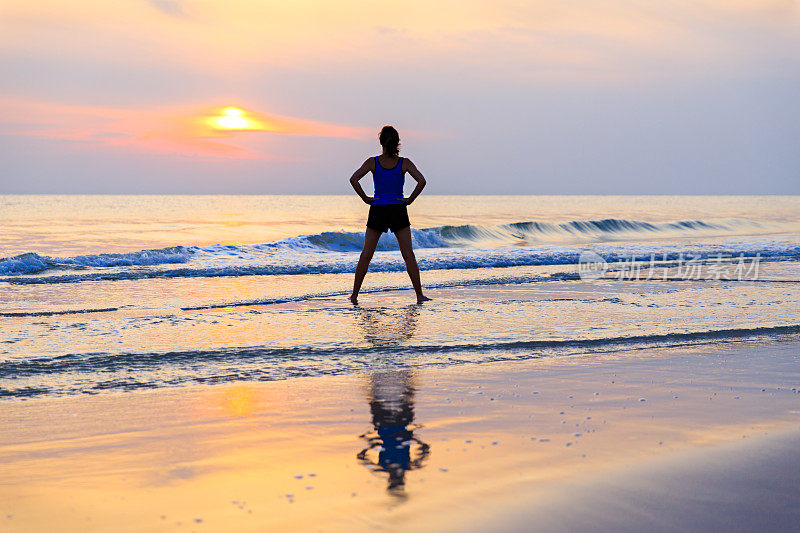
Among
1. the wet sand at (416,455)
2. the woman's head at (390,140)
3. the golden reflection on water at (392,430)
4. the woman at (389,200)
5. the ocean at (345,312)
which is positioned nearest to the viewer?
the wet sand at (416,455)

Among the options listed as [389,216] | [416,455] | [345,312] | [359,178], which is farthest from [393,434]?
[359,178]

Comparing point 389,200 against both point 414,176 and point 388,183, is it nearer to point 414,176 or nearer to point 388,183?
point 388,183

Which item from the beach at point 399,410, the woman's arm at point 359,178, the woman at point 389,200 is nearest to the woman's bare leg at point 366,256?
the woman at point 389,200

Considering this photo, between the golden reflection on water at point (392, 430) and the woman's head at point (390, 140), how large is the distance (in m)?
3.32

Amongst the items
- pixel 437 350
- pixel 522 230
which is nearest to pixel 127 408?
pixel 437 350

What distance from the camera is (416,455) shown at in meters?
3.28

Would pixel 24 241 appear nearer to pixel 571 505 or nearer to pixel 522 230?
pixel 522 230

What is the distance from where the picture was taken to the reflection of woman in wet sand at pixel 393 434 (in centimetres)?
313

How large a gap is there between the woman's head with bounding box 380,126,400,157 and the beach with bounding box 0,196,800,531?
1893 mm

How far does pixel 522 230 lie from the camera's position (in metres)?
32.2

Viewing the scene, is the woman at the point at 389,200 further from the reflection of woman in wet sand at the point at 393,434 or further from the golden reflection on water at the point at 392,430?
the reflection of woman in wet sand at the point at 393,434

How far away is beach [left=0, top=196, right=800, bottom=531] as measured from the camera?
2.72m

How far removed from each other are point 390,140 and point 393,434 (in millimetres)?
5822

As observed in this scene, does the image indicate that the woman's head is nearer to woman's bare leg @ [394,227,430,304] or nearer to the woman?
the woman
